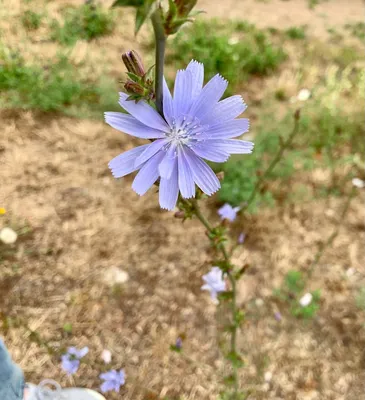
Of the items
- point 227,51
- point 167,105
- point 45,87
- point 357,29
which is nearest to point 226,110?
point 167,105

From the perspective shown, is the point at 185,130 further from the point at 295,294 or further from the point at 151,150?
the point at 295,294

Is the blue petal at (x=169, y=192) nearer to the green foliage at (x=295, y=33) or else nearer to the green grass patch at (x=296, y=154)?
the green grass patch at (x=296, y=154)

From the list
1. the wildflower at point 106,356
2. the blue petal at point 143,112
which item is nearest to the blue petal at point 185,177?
the blue petal at point 143,112

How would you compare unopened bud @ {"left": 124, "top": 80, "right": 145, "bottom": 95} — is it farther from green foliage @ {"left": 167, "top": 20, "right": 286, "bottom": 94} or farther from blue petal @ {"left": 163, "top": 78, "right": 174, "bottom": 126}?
green foliage @ {"left": 167, "top": 20, "right": 286, "bottom": 94}

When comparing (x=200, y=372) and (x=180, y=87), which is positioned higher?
(x=180, y=87)

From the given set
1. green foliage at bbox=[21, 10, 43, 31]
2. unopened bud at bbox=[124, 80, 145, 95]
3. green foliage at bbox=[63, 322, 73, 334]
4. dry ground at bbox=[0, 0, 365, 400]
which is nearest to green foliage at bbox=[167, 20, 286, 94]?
dry ground at bbox=[0, 0, 365, 400]

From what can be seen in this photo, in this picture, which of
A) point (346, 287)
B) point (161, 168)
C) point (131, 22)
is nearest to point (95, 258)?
point (346, 287)

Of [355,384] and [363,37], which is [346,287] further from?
[363,37]
